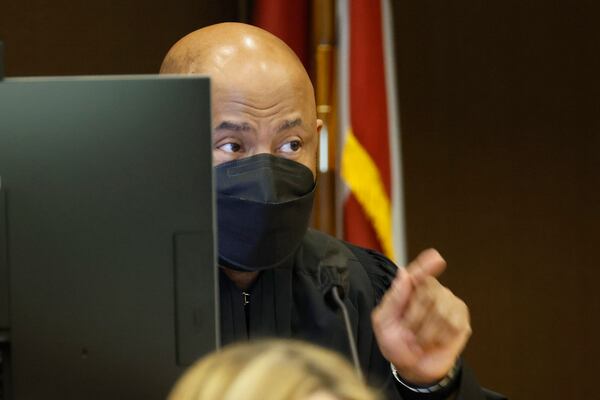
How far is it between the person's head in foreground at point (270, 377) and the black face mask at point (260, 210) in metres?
0.32

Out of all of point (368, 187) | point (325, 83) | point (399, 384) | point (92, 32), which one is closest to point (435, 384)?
point (399, 384)

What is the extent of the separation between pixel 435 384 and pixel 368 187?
0.91 meters

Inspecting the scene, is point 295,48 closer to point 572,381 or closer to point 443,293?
point 443,293

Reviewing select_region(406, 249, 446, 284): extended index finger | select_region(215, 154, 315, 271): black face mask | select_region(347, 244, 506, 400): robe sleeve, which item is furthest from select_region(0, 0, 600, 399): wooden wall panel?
select_region(406, 249, 446, 284): extended index finger

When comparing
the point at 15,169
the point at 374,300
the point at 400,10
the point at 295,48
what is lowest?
the point at 374,300

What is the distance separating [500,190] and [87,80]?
219cm

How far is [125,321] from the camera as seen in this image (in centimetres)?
83

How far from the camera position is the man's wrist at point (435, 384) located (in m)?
1.14

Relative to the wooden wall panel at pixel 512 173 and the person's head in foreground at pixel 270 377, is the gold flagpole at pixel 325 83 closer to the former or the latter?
the wooden wall panel at pixel 512 173

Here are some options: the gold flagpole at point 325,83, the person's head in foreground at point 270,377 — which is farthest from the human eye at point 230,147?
the gold flagpole at point 325,83

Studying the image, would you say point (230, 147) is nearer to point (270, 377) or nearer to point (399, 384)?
point (399, 384)

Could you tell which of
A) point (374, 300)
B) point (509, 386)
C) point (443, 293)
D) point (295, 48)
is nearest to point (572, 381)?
point (509, 386)

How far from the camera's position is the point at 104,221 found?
0.83 m

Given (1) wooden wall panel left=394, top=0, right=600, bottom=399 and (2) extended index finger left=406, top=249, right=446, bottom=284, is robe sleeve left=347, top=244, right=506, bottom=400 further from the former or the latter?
(1) wooden wall panel left=394, top=0, right=600, bottom=399
